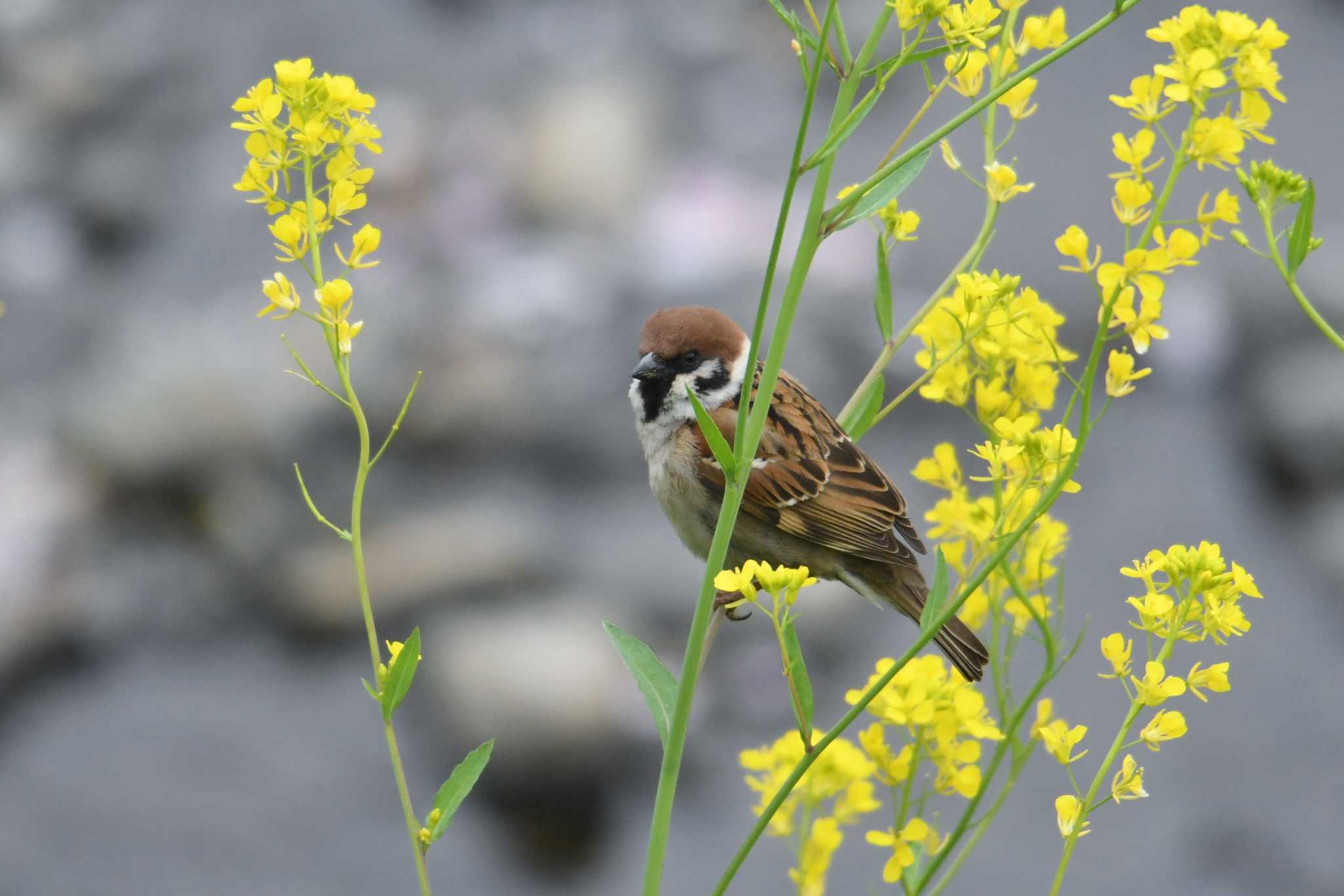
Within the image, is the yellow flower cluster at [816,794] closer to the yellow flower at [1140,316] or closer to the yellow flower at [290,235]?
the yellow flower at [1140,316]

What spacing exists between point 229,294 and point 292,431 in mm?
812

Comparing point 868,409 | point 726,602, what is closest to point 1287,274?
point 868,409

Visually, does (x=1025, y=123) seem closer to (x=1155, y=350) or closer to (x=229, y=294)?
(x=1155, y=350)

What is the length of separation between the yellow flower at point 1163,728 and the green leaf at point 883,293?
15.8 inches

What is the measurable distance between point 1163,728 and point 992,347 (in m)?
0.39

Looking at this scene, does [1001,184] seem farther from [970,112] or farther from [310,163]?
[310,163]

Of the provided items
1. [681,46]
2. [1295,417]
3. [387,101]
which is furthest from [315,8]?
[1295,417]

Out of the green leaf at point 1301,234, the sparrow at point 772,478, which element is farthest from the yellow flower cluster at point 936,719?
the sparrow at point 772,478

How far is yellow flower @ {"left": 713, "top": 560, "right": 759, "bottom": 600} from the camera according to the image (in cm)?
104

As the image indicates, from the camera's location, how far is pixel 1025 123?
602 cm

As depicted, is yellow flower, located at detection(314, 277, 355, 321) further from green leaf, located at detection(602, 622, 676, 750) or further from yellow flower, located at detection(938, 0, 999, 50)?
yellow flower, located at detection(938, 0, 999, 50)

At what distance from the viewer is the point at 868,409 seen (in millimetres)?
1321

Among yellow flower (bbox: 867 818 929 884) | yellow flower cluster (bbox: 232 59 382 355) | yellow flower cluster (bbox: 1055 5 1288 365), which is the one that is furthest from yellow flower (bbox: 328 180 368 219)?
yellow flower (bbox: 867 818 929 884)

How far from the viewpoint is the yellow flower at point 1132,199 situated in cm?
108
